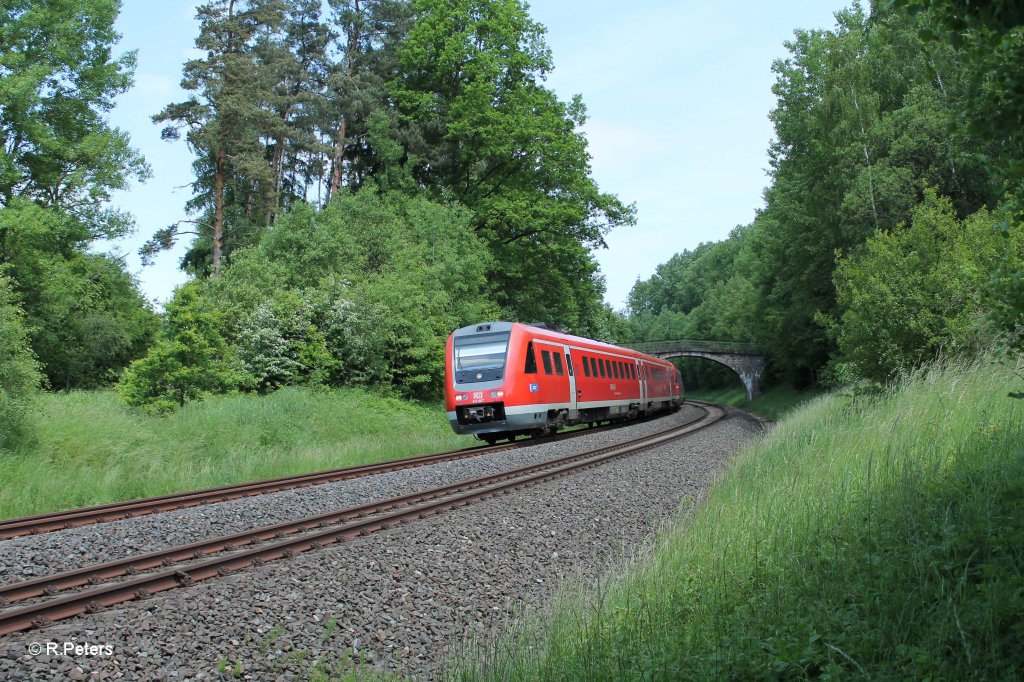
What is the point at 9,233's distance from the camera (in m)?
23.6

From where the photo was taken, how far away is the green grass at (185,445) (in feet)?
34.9

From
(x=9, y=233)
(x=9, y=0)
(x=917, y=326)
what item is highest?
(x=9, y=0)

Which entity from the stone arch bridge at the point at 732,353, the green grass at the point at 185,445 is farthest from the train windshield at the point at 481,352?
the stone arch bridge at the point at 732,353

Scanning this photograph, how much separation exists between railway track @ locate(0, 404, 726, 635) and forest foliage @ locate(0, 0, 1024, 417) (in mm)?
6634

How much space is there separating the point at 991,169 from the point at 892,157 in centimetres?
2460

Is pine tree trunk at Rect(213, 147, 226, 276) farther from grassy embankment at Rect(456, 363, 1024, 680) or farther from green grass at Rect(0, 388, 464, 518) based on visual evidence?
grassy embankment at Rect(456, 363, 1024, 680)

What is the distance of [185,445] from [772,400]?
4191 centimetres

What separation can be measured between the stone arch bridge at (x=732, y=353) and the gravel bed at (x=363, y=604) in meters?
55.2

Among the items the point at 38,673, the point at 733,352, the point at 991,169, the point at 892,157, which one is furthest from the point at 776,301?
the point at 38,673

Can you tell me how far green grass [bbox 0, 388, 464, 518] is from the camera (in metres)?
10.6

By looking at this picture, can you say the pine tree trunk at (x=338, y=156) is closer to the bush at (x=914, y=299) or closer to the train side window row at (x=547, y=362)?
the train side window row at (x=547, y=362)

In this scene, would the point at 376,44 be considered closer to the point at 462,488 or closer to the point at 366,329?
the point at 366,329

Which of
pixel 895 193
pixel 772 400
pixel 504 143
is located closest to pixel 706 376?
pixel 772 400

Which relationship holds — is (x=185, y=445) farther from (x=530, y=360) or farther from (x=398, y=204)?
(x=398, y=204)
